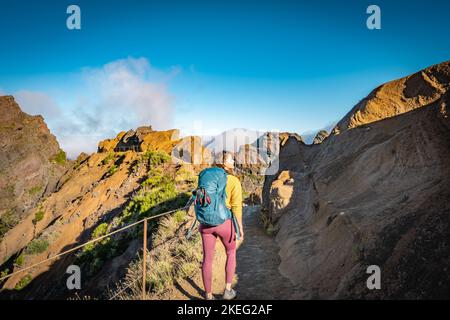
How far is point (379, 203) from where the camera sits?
4.68 meters

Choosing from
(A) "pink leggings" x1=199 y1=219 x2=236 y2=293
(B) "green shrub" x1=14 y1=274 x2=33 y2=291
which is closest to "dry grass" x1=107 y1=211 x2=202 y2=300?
(A) "pink leggings" x1=199 y1=219 x2=236 y2=293

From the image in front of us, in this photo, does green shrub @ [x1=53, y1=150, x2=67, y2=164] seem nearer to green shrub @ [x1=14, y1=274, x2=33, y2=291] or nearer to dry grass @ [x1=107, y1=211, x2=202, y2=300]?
green shrub @ [x1=14, y1=274, x2=33, y2=291]

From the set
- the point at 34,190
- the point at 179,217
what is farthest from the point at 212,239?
the point at 34,190

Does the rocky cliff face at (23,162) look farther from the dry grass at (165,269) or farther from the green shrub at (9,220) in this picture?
the dry grass at (165,269)

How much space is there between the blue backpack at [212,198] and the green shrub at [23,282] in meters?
17.5

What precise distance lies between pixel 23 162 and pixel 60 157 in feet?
21.4

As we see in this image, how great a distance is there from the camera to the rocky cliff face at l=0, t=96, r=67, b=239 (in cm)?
4075

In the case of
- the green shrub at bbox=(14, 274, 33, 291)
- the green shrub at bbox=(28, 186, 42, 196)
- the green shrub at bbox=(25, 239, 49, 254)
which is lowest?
Answer: the green shrub at bbox=(14, 274, 33, 291)

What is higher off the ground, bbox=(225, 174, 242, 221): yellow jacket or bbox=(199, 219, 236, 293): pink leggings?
bbox=(225, 174, 242, 221): yellow jacket

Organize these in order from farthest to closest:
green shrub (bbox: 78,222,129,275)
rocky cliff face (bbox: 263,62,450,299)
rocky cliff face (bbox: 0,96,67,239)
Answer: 1. rocky cliff face (bbox: 0,96,67,239)
2. green shrub (bbox: 78,222,129,275)
3. rocky cliff face (bbox: 263,62,450,299)

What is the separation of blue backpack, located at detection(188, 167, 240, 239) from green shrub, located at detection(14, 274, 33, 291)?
17.5 m

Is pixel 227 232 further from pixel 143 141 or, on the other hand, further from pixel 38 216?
pixel 143 141
